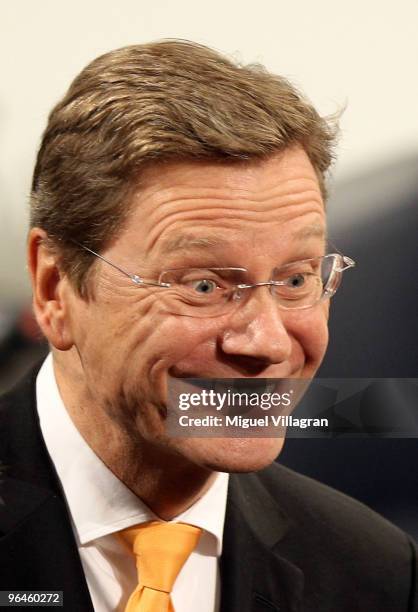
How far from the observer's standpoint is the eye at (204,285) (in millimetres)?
1272

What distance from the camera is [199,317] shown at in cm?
128

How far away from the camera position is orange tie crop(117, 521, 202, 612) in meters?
1.33

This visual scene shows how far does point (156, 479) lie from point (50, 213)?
0.35 metres

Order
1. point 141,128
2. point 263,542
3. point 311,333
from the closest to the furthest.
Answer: point 141,128 → point 311,333 → point 263,542

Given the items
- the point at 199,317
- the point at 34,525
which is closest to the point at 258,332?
the point at 199,317

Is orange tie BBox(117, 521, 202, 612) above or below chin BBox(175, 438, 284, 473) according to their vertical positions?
below

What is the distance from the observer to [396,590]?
59.3 inches

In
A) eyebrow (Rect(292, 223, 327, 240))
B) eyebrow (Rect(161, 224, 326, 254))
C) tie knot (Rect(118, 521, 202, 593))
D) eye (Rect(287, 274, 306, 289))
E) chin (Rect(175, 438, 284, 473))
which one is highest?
eyebrow (Rect(161, 224, 326, 254))

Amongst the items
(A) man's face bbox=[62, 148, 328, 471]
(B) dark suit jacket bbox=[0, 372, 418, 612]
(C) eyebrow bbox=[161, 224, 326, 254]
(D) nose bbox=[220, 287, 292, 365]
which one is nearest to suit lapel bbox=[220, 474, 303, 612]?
(B) dark suit jacket bbox=[0, 372, 418, 612]

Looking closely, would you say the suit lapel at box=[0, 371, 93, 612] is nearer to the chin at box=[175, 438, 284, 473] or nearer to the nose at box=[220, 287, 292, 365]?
the chin at box=[175, 438, 284, 473]

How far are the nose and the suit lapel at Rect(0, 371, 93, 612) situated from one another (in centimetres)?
28

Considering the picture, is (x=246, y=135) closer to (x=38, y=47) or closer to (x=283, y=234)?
(x=283, y=234)

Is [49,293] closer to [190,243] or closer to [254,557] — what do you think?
[190,243]

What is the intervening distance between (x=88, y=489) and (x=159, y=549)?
114 mm
